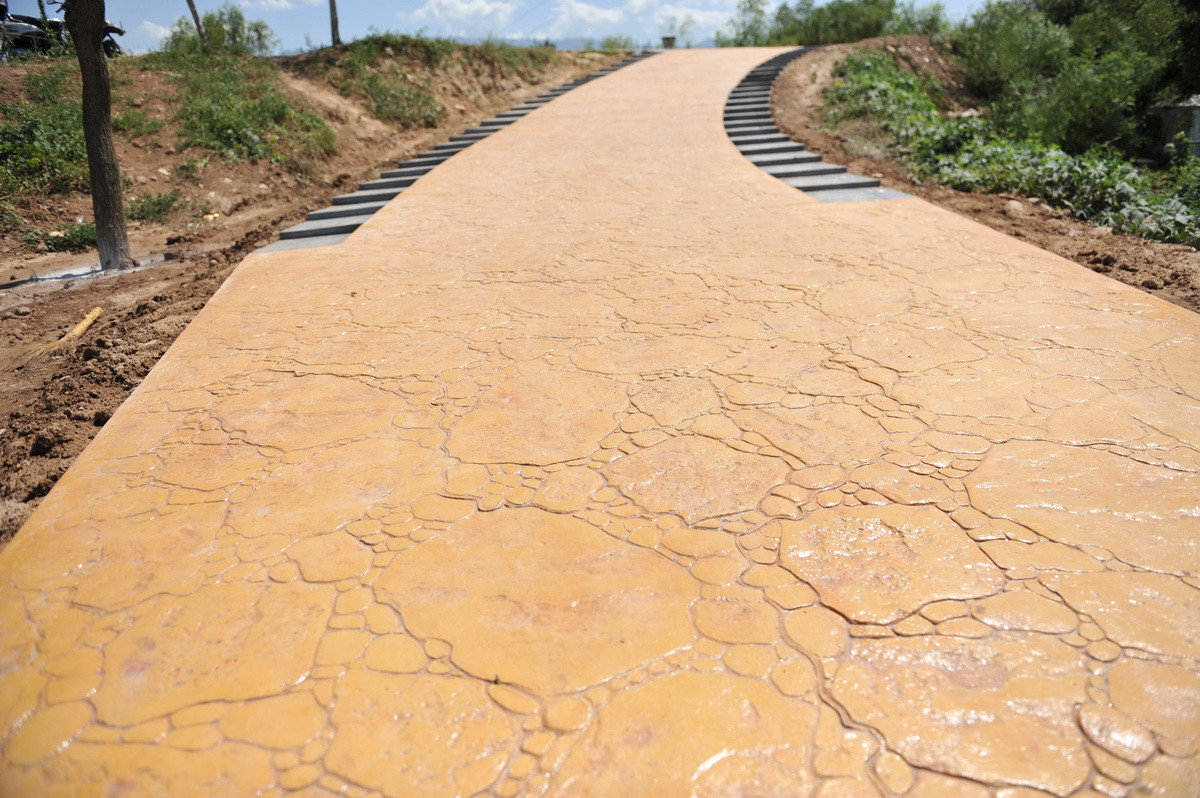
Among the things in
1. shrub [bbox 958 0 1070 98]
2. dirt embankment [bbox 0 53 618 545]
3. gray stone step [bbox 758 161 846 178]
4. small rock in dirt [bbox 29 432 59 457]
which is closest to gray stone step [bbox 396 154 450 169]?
dirt embankment [bbox 0 53 618 545]

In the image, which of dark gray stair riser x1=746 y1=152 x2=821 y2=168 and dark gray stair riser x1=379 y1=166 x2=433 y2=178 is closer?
dark gray stair riser x1=746 y1=152 x2=821 y2=168

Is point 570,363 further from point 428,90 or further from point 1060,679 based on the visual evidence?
point 428,90

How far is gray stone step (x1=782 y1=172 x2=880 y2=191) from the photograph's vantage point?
5.79m

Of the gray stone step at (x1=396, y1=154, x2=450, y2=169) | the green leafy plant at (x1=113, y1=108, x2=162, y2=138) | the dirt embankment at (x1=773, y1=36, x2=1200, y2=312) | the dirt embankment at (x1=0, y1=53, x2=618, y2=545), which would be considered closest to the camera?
the dirt embankment at (x1=0, y1=53, x2=618, y2=545)

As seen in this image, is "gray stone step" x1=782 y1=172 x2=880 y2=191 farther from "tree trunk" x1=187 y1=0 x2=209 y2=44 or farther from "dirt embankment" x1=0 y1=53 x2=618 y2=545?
"tree trunk" x1=187 y1=0 x2=209 y2=44

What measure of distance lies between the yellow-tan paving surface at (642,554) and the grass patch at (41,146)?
4.36 m

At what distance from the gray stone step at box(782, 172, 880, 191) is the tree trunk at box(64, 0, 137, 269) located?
17.6 ft

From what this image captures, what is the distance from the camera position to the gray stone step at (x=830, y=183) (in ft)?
19.0

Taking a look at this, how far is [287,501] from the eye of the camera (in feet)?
7.74

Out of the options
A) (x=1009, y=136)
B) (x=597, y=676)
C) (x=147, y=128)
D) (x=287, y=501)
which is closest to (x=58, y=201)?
(x=147, y=128)

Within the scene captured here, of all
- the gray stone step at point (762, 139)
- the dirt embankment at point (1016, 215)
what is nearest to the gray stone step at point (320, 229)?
the gray stone step at point (762, 139)

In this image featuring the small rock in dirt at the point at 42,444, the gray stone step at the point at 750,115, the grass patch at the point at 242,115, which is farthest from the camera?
the gray stone step at the point at 750,115

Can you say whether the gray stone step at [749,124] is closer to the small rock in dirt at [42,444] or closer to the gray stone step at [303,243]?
the gray stone step at [303,243]

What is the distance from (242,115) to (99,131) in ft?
11.1
